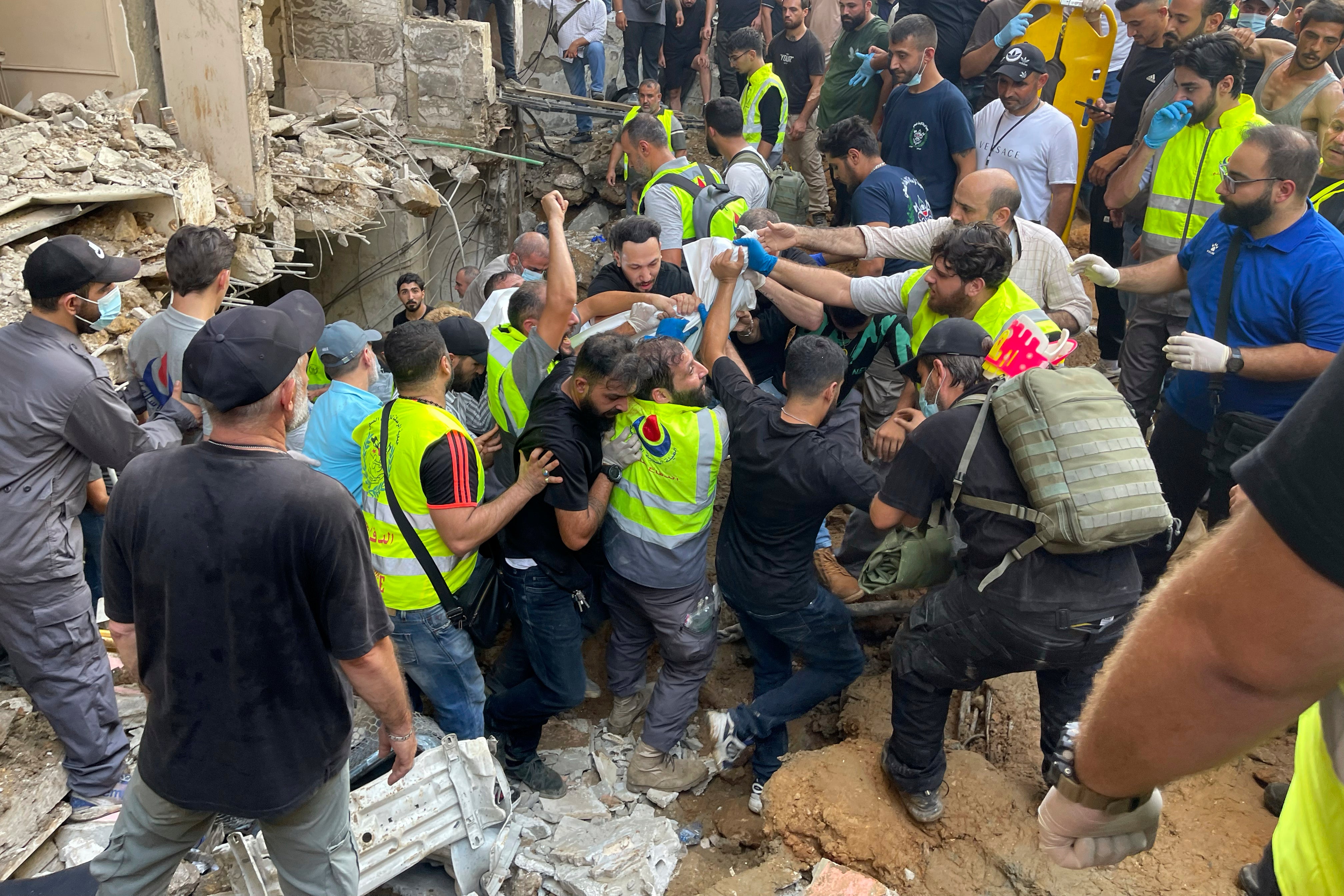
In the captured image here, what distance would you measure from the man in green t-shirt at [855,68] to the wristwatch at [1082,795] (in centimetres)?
651

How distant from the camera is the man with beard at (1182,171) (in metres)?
4.91

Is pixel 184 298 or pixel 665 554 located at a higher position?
pixel 184 298

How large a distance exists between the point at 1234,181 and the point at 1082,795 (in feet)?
11.0

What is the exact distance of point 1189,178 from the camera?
16.5 feet

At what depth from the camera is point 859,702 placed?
15.4 feet

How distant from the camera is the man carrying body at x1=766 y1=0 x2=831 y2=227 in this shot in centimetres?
823

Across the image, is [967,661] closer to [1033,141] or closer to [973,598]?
[973,598]

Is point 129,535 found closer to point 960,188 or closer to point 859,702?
point 859,702

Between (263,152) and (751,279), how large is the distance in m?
4.53

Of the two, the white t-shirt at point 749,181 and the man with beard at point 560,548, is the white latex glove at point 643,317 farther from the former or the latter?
the white t-shirt at point 749,181

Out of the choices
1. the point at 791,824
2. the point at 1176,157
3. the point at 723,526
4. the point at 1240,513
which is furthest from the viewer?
the point at 1176,157

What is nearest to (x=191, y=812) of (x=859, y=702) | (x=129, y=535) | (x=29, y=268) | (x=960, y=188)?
(x=129, y=535)

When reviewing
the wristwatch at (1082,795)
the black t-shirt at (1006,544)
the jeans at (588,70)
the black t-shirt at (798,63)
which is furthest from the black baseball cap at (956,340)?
the jeans at (588,70)

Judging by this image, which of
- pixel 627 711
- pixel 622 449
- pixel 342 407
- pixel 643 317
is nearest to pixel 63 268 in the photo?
pixel 342 407
